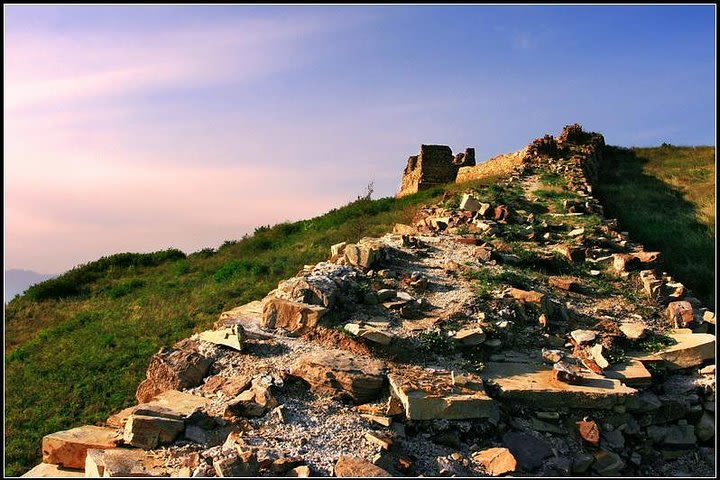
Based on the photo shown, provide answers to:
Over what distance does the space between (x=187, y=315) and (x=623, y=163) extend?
1997 cm

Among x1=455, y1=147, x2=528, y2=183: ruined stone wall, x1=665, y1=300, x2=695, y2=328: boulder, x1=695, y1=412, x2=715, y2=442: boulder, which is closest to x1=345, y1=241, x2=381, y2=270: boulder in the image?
x1=665, y1=300, x2=695, y2=328: boulder

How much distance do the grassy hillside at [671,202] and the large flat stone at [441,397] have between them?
247 inches

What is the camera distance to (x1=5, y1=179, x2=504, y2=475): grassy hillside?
8.22m

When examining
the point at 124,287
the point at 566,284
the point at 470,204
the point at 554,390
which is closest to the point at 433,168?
the point at 470,204

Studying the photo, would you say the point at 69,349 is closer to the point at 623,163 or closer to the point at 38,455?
the point at 38,455

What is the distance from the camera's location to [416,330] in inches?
271

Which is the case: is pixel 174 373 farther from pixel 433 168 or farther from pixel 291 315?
pixel 433 168

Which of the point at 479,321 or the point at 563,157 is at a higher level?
the point at 563,157

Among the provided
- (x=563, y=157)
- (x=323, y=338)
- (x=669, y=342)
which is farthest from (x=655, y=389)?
(x=563, y=157)

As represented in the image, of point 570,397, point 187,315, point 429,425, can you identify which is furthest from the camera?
point 187,315

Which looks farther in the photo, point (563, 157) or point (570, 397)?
point (563, 157)

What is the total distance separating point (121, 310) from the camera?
12.2 meters

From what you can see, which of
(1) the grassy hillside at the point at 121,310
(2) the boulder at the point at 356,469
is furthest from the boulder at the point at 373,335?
(1) the grassy hillside at the point at 121,310

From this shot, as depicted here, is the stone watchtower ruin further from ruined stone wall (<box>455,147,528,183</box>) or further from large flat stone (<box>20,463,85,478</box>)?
large flat stone (<box>20,463,85,478</box>)
